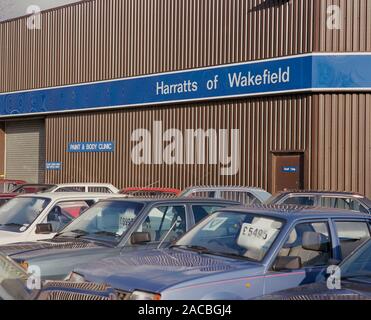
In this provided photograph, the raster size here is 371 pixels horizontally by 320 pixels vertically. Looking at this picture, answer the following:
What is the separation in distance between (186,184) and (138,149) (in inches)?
107

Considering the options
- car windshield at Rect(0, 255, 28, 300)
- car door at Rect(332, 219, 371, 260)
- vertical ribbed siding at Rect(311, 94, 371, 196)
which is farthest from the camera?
vertical ribbed siding at Rect(311, 94, 371, 196)

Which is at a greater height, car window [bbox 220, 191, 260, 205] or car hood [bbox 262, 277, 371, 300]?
car window [bbox 220, 191, 260, 205]

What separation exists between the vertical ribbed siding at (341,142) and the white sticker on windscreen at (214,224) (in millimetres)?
11766

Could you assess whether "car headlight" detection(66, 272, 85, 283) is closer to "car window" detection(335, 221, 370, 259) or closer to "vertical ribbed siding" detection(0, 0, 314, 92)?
"car window" detection(335, 221, 370, 259)

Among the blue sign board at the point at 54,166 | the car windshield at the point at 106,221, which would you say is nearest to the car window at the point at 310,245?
the car windshield at the point at 106,221

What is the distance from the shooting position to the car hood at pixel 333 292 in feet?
16.5

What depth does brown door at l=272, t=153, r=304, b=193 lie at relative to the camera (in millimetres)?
19266

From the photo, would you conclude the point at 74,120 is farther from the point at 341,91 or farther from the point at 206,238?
the point at 206,238

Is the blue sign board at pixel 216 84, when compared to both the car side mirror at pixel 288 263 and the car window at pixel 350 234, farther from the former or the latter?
the car side mirror at pixel 288 263

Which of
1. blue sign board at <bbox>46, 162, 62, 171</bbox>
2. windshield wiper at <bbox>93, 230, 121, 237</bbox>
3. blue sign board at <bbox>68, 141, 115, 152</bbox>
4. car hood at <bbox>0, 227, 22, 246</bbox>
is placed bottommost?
car hood at <bbox>0, 227, 22, 246</bbox>

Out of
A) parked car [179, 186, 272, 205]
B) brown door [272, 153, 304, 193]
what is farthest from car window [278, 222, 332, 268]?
brown door [272, 153, 304, 193]

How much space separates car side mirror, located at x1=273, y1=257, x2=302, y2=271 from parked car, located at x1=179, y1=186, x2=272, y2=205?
7660 mm

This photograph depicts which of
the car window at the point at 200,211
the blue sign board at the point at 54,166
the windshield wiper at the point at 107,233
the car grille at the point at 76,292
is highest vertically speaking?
the blue sign board at the point at 54,166

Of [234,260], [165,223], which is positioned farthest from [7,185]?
[234,260]
